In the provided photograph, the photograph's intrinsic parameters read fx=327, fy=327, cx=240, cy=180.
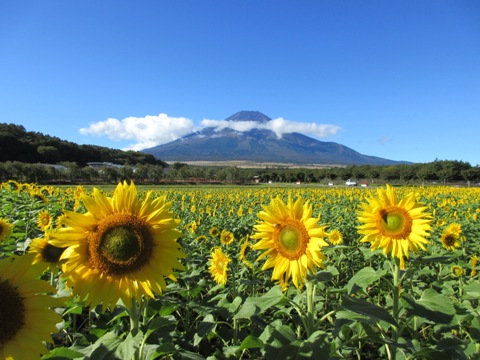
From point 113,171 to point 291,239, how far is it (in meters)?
78.7

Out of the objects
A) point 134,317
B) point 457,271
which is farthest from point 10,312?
point 457,271

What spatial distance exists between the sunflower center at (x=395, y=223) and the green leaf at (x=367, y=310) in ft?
2.69

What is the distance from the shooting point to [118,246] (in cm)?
175

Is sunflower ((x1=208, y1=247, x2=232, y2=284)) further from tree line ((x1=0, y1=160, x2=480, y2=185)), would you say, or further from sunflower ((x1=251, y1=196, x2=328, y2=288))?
tree line ((x1=0, y1=160, x2=480, y2=185))

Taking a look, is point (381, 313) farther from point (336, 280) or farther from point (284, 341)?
point (336, 280)

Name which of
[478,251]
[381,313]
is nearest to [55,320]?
[381,313]

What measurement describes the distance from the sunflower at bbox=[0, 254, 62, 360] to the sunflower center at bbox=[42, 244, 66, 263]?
45.5 inches

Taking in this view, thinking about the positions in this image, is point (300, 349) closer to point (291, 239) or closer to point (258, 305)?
point (258, 305)

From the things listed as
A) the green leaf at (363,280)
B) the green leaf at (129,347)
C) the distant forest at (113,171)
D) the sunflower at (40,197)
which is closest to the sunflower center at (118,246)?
the green leaf at (129,347)

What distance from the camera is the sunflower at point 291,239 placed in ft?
7.43

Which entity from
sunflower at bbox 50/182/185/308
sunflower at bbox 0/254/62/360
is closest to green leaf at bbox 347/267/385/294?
sunflower at bbox 50/182/185/308

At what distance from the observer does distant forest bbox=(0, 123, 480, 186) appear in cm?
6581

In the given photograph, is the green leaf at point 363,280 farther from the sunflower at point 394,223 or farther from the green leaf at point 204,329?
the green leaf at point 204,329

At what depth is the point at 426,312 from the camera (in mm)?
2289
